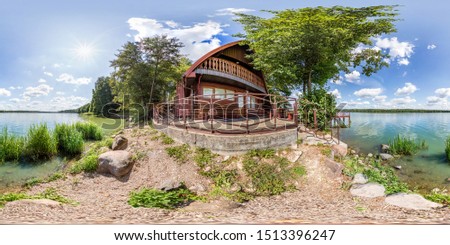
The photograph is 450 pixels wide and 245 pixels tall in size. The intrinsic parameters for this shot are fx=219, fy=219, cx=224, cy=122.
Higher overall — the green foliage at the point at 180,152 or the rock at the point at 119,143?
the rock at the point at 119,143

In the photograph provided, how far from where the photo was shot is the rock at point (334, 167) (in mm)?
3235

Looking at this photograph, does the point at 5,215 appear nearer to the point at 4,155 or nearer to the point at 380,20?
the point at 4,155

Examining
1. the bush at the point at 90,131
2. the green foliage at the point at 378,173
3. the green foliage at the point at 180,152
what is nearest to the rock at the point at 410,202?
the green foliage at the point at 378,173

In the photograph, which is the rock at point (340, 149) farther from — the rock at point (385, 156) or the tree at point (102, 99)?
the tree at point (102, 99)

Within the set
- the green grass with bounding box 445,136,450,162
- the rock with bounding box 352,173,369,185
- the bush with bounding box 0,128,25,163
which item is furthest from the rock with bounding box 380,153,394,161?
the bush with bounding box 0,128,25,163

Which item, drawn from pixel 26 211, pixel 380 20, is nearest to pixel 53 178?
pixel 26 211

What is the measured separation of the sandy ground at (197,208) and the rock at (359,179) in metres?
0.19

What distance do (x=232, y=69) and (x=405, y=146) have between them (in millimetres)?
4480

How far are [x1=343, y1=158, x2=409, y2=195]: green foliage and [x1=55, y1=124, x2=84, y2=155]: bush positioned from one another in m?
3.91

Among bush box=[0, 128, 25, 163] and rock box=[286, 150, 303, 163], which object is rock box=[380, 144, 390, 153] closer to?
rock box=[286, 150, 303, 163]

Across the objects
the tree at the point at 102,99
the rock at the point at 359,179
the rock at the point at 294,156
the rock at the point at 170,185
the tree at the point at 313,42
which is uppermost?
the tree at the point at 313,42

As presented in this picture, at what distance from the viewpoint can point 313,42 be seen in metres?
4.78

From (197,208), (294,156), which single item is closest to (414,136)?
(294,156)

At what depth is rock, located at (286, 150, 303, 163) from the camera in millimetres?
3379
